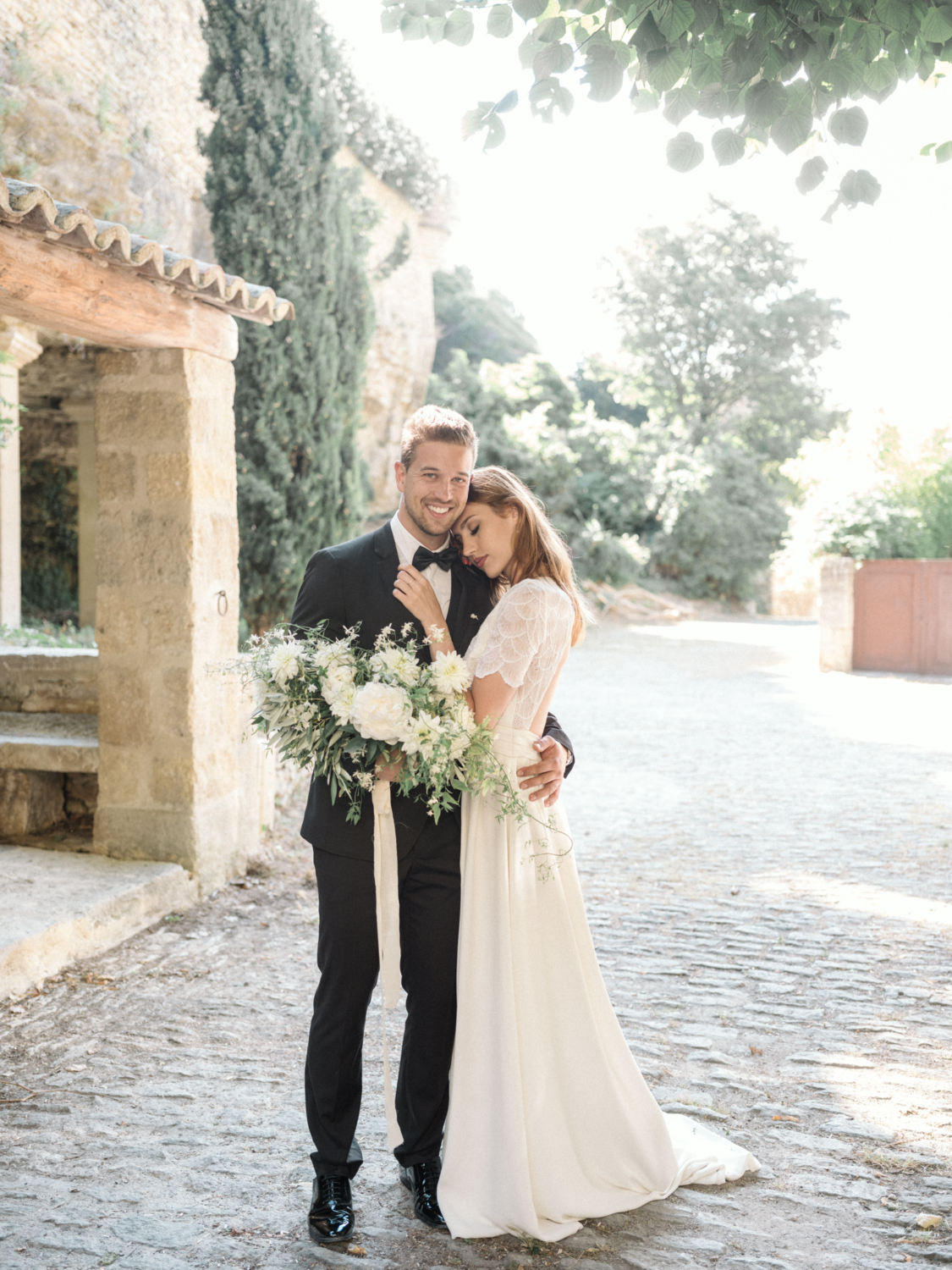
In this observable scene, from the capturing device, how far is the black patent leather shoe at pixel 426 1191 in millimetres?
2533

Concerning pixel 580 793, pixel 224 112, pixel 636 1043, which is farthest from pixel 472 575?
pixel 224 112

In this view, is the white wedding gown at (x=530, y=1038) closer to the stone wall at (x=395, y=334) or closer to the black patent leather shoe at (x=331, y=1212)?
the black patent leather shoe at (x=331, y=1212)

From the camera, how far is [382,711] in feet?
7.32

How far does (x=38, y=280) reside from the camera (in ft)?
13.6

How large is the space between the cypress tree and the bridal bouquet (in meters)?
8.48

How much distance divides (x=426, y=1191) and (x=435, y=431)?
6.39 feet

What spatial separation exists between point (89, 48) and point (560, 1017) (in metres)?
14.6

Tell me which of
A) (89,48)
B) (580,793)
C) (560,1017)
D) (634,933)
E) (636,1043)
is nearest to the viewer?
(560,1017)

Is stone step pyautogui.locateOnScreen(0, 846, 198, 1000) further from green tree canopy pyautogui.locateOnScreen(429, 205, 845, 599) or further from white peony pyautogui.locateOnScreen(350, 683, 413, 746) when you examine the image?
green tree canopy pyautogui.locateOnScreen(429, 205, 845, 599)

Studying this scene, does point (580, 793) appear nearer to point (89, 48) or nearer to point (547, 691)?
point (547, 691)

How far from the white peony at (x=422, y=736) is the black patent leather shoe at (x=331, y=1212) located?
1161 mm

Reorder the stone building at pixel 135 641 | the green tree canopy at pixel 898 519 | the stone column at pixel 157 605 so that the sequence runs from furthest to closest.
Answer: the green tree canopy at pixel 898 519
the stone column at pixel 157 605
the stone building at pixel 135 641

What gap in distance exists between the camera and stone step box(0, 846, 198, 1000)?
158 inches

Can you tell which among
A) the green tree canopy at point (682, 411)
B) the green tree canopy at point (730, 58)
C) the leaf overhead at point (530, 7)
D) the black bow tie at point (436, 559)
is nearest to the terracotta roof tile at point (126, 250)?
the green tree canopy at point (730, 58)
